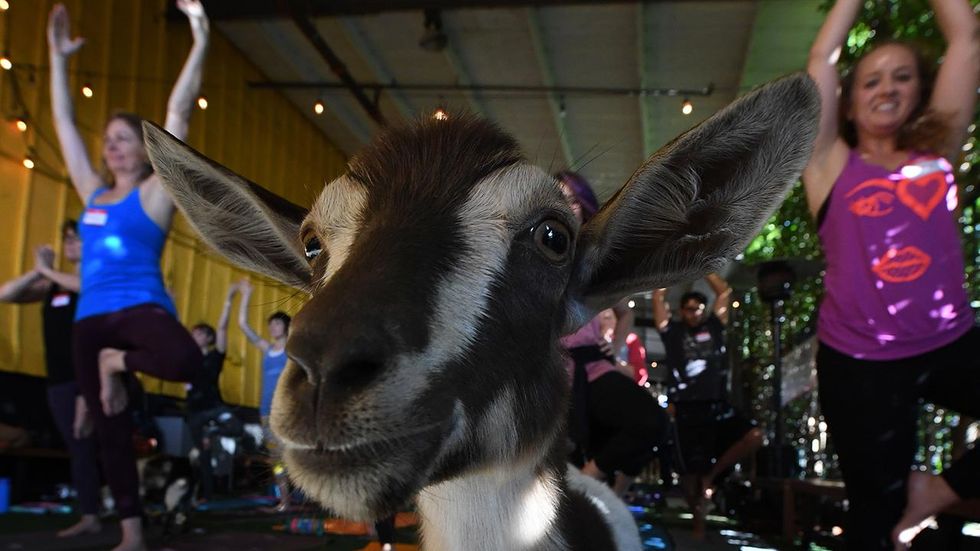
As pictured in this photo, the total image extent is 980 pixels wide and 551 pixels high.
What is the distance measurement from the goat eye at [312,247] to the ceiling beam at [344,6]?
1104 centimetres

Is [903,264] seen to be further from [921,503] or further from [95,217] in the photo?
[95,217]

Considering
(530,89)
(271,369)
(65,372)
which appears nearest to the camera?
(65,372)

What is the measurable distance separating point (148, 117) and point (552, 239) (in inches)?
524

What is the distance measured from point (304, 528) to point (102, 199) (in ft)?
10.5

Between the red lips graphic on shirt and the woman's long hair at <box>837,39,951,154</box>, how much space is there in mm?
459

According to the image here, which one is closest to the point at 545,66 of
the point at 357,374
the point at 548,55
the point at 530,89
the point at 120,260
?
the point at 548,55

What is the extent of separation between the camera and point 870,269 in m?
3.11

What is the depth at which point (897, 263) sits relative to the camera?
306cm

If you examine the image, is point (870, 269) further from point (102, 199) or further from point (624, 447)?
point (102, 199)

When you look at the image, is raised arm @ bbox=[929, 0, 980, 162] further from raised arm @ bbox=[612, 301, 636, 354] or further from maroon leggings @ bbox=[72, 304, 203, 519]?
maroon leggings @ bbox=[72, 304, 203, 519]

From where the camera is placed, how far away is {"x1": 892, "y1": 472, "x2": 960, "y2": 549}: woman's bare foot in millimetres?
2947

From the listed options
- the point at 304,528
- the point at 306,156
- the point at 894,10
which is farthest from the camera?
the point at 306,156

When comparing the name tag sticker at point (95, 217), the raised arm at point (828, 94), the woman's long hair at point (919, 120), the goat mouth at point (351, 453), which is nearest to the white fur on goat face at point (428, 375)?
the goat mouth at point (351, 453)

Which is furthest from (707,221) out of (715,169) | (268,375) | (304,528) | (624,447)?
(268,375)
